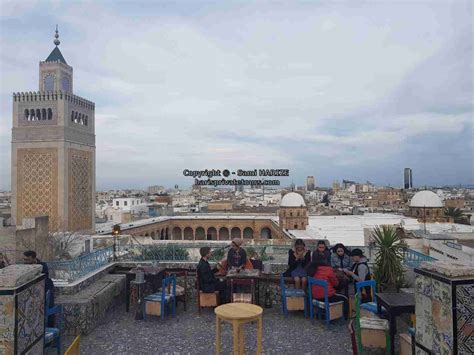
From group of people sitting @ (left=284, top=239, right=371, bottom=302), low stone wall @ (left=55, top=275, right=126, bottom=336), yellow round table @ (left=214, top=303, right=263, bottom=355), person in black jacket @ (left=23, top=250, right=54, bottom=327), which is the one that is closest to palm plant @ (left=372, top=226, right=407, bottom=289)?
group of people sitting @ (left=284, top=239, right=371, bottom=302)

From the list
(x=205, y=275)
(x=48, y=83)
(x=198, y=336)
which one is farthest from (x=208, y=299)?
(x=48, y=83)

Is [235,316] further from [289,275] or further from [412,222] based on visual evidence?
[412,222]

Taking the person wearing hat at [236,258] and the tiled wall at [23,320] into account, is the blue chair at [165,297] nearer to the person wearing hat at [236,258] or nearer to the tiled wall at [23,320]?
the person wearing hat at [236,258]

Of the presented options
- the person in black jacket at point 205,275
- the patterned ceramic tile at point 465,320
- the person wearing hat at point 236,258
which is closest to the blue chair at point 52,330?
the person in black jacket at point 205,275

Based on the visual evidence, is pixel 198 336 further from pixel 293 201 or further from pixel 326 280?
pixel 293 201

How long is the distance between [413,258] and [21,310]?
6473mm

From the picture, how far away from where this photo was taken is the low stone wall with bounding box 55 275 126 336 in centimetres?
526

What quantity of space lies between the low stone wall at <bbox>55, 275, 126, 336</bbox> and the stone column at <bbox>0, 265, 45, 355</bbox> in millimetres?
1797

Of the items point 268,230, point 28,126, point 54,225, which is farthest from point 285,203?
point 28,126

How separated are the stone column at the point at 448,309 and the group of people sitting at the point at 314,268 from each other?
238 centimetres

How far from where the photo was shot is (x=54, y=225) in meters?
28.6

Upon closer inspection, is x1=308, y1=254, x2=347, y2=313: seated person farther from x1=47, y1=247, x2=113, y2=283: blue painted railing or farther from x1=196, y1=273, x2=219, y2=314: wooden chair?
x1=47, y1=247, x2=113, y2=283: blue painted railing

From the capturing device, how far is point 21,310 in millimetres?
3152

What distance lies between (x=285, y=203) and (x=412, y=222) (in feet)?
34.7
